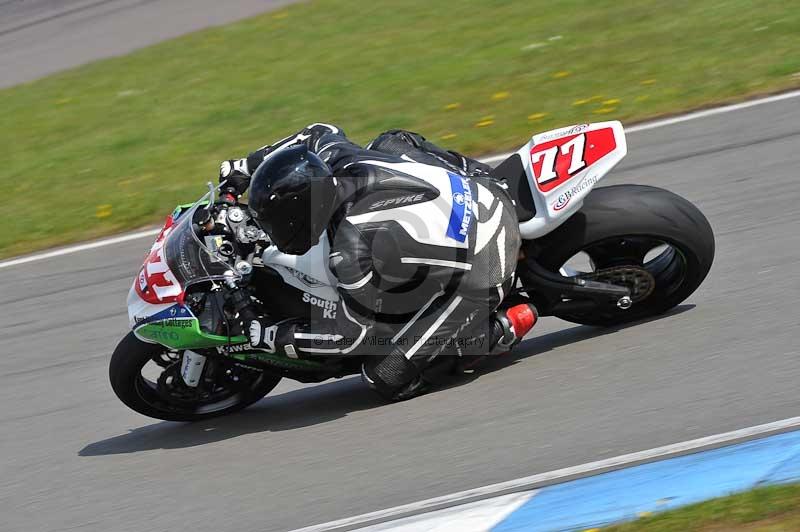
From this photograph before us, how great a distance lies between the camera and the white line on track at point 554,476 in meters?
4.17

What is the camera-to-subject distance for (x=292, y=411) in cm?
543

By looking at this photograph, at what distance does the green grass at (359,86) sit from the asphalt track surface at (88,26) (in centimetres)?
42

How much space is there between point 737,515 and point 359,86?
7.46 metres

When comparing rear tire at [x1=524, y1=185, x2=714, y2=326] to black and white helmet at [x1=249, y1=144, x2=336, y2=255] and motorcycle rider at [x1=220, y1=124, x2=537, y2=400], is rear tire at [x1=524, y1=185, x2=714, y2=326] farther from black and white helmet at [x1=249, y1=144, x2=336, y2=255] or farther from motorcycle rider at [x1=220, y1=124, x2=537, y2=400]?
black and white helmet at [x1=249, y1=144, x2=336, y2=255]

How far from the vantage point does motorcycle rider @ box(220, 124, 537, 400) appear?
4.62 m

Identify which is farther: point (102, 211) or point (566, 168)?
point (102, 211)

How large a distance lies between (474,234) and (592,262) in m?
0.72

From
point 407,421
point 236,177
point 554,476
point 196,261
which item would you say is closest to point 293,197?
point 196,261

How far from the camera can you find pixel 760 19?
1015 centimetres

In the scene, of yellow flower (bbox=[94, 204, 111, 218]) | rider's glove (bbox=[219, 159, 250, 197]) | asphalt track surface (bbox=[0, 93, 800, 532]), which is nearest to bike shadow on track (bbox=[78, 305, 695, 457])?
asphalt track surface (bbox=[0, 93, 800, 532])

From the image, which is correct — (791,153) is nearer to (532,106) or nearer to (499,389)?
(532,106)

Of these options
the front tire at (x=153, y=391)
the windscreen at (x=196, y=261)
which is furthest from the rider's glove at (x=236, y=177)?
the front tire at (x=153, y=391)

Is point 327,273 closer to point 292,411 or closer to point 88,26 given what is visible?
point 292,411

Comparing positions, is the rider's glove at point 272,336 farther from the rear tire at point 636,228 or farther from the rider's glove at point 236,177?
the rear tire at point 636,228
